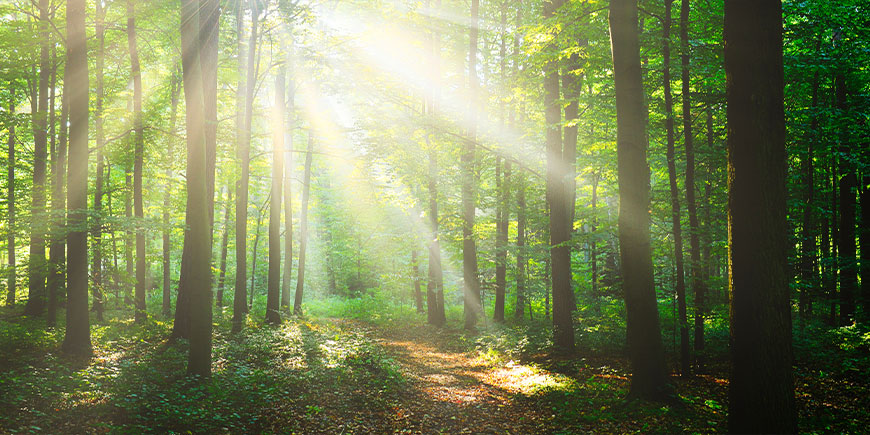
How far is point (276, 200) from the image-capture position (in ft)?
55.3

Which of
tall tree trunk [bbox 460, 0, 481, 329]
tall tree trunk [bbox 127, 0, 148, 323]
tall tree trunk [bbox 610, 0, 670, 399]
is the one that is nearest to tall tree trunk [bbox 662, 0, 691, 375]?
tall tree trunk [bbox 610, 0, 670, 399]

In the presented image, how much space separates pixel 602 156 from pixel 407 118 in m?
6.59

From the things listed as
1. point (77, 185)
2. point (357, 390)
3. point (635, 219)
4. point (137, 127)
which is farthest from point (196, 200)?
point (635, 219)

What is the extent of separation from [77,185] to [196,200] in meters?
3.38

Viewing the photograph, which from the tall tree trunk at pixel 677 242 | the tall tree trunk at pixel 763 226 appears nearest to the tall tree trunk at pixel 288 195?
the tall tree trunk at pixel 677 242

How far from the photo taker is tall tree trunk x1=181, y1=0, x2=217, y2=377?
318 inches

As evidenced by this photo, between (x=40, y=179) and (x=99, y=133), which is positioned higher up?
(x=99, y=133)

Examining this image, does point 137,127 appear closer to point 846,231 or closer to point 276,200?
point 276,200

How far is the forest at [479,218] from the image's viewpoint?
5770 mm

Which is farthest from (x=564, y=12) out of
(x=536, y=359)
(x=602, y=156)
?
(x=536, y=359)

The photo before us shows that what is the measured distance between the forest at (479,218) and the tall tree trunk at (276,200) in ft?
0.38

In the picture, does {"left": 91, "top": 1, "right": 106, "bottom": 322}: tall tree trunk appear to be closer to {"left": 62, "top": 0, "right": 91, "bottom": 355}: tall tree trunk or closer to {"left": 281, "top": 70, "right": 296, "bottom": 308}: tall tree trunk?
{"left": 62, "top": 0, "right": 91, "bottom": 355}: tall tree trunk

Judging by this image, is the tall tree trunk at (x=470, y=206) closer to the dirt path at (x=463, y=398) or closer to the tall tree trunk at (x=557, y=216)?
the dirt path at (x=463, y=398)

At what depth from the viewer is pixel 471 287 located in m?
15.2
